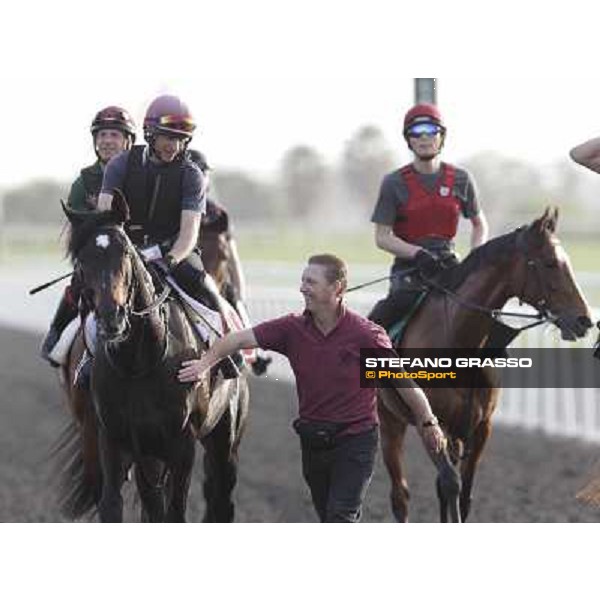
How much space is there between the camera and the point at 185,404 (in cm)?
640

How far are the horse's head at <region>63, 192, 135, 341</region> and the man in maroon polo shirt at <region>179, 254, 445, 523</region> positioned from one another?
536mm

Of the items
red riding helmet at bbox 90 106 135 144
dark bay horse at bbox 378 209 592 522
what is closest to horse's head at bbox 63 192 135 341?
red riding helmet at bbox 90 106 135 144

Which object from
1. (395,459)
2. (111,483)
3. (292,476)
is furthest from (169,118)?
(292,476)

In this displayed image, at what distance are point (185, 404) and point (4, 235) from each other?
1651 inches

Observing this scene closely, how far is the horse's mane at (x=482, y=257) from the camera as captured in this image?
24.6ft

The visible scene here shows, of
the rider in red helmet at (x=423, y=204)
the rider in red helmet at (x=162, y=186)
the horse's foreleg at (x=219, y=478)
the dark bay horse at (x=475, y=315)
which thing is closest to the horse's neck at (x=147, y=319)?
the rider in red helmet at (x=162, y=186)

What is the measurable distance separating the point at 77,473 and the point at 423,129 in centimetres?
286

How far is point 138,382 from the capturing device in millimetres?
6293

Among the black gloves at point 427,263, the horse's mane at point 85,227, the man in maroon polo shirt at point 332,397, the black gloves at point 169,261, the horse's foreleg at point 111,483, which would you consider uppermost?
the horse's mane at point 85,227

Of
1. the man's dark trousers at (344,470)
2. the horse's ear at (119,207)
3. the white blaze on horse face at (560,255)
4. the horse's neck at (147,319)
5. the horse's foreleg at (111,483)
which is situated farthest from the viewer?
the white blaze on horse face at (560,255)

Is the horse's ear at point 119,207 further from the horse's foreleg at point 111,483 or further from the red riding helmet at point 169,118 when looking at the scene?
the horse's foreleg at point 111,483

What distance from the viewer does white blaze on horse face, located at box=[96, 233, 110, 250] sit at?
5.65 meters

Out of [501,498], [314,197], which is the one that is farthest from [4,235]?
[501,498]

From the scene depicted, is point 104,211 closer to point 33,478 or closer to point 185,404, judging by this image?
point 185,404
